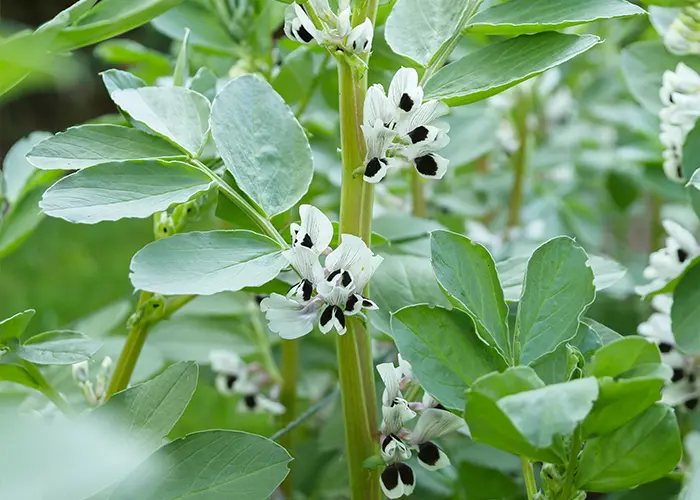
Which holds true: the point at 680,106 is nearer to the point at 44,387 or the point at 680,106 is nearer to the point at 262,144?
the point at 262,144

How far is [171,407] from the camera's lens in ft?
0.93

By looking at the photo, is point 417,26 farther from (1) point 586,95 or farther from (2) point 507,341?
(1) point 586,95

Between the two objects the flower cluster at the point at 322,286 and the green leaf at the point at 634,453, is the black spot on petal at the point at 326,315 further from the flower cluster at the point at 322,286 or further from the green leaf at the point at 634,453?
the green leaf at the point at 634,453

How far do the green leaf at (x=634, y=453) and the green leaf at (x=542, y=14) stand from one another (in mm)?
152

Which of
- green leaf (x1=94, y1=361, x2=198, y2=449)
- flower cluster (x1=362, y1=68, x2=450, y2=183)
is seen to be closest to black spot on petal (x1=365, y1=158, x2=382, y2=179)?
flower cluster (x1=362, y1=68, x2=450, y2=183)

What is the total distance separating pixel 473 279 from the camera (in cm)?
29

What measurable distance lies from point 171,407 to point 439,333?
0.11 m

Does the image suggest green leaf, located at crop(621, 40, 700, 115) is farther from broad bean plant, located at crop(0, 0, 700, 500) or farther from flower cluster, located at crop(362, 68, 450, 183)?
flower cluster, located at crop(362, 68, 450, 183)

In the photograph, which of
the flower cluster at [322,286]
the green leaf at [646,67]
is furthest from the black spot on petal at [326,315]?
the green leaf at [646,67]

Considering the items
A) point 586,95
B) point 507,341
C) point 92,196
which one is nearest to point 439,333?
point 507,341

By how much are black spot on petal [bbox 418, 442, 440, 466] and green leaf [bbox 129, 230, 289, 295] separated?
9 cm

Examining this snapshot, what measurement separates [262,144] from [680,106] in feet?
0.71

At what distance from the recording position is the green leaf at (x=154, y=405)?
0.92ft

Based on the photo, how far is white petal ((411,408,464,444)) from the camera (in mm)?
295
